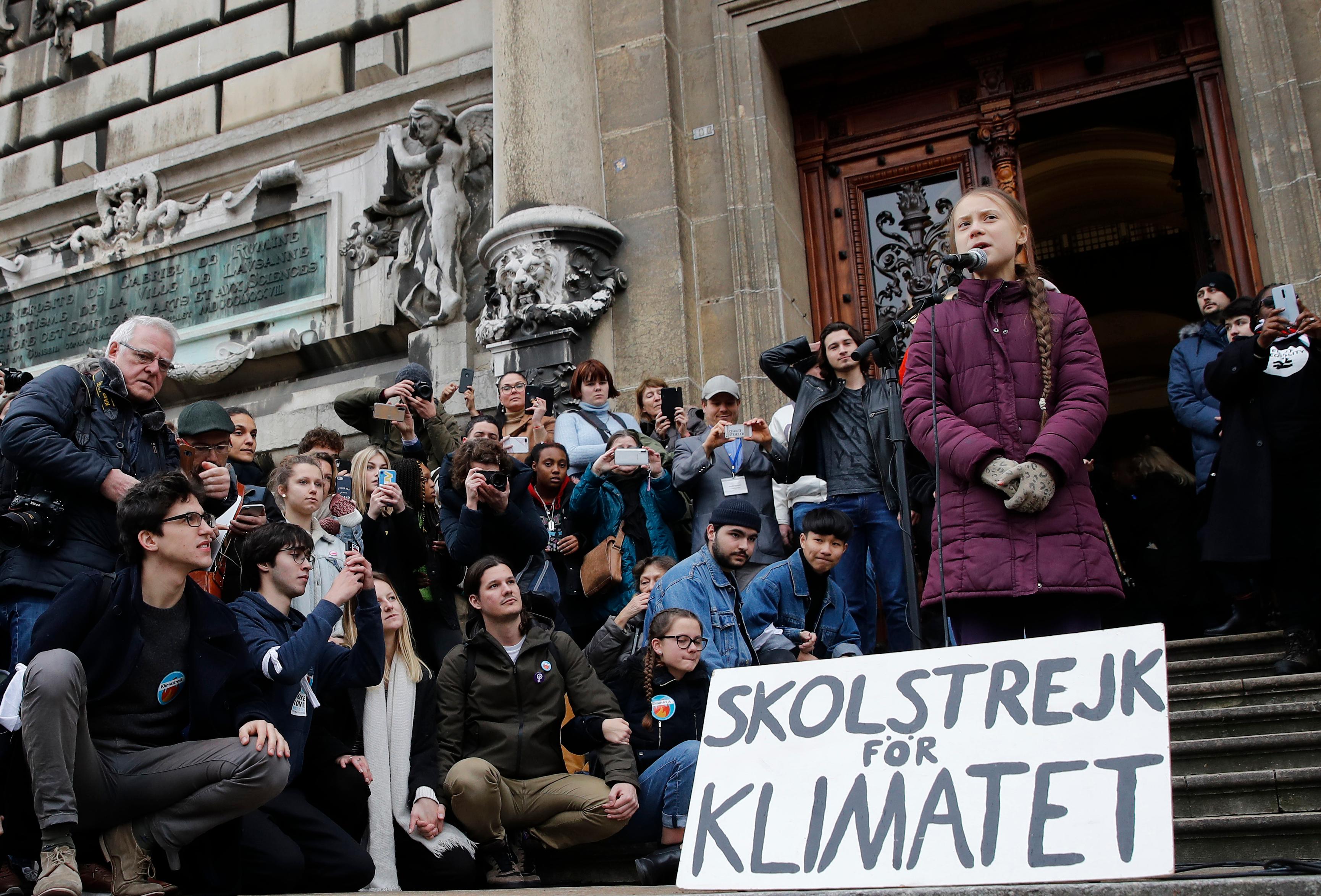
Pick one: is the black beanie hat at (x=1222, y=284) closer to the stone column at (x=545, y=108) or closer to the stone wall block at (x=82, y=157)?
the stone column at (x=545, y=108)

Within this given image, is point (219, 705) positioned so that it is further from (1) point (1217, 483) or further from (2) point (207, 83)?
(2) point (207, 83)

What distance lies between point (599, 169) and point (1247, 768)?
6131mm

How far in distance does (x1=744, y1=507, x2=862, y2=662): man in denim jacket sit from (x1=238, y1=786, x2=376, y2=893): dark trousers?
1965 millimetres

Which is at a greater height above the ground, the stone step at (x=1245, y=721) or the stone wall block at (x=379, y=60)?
the stone wall block at (x=379, y=60)

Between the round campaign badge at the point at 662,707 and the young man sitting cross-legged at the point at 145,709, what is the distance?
5.21 feet

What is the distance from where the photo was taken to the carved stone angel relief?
9703 millimetres

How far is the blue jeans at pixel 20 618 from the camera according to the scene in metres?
4.74

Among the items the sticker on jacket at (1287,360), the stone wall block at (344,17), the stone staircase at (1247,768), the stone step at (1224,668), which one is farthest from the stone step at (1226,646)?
the stone wall block at (344,17)

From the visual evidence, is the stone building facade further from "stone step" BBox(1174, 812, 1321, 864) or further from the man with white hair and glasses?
"stone step" BBox(1174, 812, 1321, 864)

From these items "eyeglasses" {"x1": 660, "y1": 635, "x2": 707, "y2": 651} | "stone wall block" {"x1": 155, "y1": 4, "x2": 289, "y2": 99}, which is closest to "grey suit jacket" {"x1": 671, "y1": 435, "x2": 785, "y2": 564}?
"eyeglasses" {"x1": 660, "y1": 635, "x2": 707, "y2": 651}

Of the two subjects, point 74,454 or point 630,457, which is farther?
point 630,457

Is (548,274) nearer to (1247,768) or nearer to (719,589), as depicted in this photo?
(719,589)

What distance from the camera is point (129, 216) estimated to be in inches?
460

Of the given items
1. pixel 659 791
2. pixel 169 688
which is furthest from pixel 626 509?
pixel 169 688
